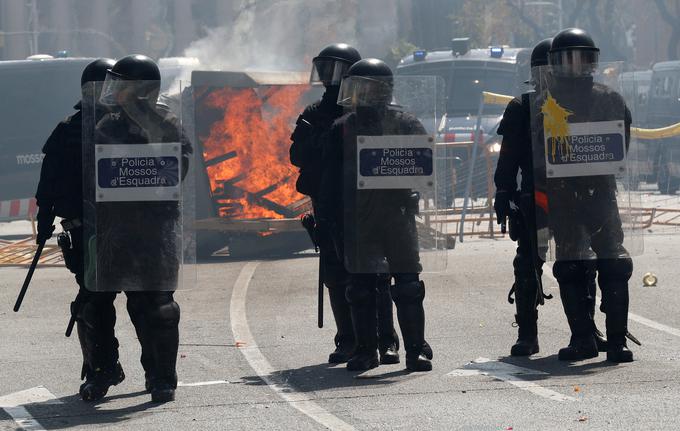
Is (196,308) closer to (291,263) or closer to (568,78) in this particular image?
(291,263)

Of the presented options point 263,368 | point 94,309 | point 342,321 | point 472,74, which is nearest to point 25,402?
point 94,309

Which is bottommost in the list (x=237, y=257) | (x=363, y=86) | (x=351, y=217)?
(x=237, y=257)

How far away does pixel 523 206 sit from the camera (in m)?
8.66

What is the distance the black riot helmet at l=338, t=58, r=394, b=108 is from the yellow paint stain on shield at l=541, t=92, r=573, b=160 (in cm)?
93

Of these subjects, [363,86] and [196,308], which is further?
[196,308]

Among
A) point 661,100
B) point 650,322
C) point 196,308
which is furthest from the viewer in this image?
point 661,100

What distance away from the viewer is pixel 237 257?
16.6 meters

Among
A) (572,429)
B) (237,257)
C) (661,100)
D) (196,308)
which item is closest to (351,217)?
(572,429)

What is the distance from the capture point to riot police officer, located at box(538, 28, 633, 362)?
27.4ft

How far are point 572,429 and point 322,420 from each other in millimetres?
1208

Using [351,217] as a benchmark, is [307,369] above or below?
below

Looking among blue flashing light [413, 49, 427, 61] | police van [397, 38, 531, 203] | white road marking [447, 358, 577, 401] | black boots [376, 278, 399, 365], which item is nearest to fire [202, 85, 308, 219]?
police van [397, 38, 531, 203]

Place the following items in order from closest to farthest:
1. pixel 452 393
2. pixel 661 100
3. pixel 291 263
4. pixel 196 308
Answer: pixel 452 393
pixel 196 308
pixel 291 263
pixel 661 100

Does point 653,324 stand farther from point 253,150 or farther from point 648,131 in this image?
point 648,131
